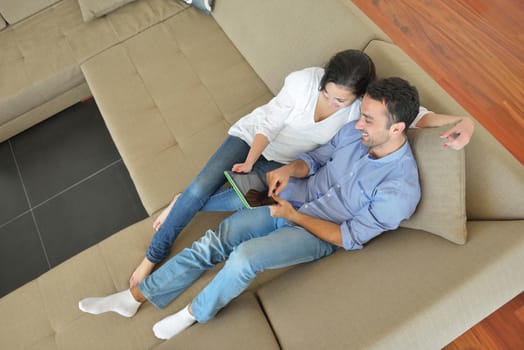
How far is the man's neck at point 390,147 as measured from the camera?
123cm

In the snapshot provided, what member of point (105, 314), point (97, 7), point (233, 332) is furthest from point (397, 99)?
point (97, 7)

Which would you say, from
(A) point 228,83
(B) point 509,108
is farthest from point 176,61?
(B) point 509,108

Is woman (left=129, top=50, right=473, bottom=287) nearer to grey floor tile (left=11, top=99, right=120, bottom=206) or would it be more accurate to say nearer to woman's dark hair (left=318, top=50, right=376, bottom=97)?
woman's dark hair (left=318, top=50, right=376, bottom=97)

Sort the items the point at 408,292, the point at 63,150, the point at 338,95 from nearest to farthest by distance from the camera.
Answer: the point at 408,292 → the point at 338,95 → the point at 63,150

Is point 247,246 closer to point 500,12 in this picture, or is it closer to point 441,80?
point 441,80

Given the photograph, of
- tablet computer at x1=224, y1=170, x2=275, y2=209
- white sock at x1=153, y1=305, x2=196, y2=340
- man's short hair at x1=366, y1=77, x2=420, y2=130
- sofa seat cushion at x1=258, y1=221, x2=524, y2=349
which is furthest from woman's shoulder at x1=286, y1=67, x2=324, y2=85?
white sock at x1=153, y1=305, x2=196, y2=340

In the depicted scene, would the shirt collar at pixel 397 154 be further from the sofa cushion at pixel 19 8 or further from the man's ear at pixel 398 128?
the sofa cushion at pixel 19 8

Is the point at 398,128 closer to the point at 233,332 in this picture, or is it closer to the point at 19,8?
the point at 233,332

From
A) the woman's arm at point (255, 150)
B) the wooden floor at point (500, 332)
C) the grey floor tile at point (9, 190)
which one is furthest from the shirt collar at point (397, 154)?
the grey floor tile at point (9, 190)

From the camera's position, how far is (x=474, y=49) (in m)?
2.17

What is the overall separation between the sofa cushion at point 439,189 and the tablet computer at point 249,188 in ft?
1.75

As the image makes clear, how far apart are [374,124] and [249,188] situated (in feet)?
1.83

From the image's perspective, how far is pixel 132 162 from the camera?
182cm

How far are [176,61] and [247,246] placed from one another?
4.02 ft
